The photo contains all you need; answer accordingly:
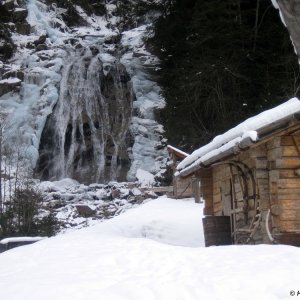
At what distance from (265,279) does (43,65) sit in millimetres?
25912

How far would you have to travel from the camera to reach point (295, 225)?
301 inches

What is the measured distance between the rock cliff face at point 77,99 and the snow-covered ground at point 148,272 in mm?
16649

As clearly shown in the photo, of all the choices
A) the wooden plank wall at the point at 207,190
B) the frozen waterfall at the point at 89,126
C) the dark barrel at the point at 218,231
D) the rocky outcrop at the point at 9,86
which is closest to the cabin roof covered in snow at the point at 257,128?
the dark barrel at the point at 218,231

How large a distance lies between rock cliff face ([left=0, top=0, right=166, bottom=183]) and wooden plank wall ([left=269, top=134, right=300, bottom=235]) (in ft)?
57.0

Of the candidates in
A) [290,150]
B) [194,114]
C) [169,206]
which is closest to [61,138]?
[194,114]

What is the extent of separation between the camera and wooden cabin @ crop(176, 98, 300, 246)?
292 inches

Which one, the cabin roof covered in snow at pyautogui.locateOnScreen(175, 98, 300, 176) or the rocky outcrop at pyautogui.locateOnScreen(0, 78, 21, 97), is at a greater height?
the rocky outcrop at pyautogui.locateOnScreen(0, 78, 21, 97)

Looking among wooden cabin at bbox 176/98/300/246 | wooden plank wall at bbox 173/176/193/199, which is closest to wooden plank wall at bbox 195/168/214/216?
wooden cabin at bbox 176/98/300/246

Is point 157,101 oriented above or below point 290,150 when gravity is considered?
above

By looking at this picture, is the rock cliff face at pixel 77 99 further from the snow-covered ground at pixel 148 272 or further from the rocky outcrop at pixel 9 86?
the snow-covered ground at pixel 148 272

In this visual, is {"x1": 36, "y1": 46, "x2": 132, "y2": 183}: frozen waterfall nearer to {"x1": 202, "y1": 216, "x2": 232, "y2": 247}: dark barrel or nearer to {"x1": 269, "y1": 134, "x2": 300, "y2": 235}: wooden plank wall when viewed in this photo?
{"x1": 202, "y1": 216, "x2": 232, "y2": 247}: dark barrel

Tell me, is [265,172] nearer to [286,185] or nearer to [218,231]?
[286,185]

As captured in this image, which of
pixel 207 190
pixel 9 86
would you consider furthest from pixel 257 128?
pixel 9 86

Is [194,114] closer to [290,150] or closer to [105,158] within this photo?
[105,158]
